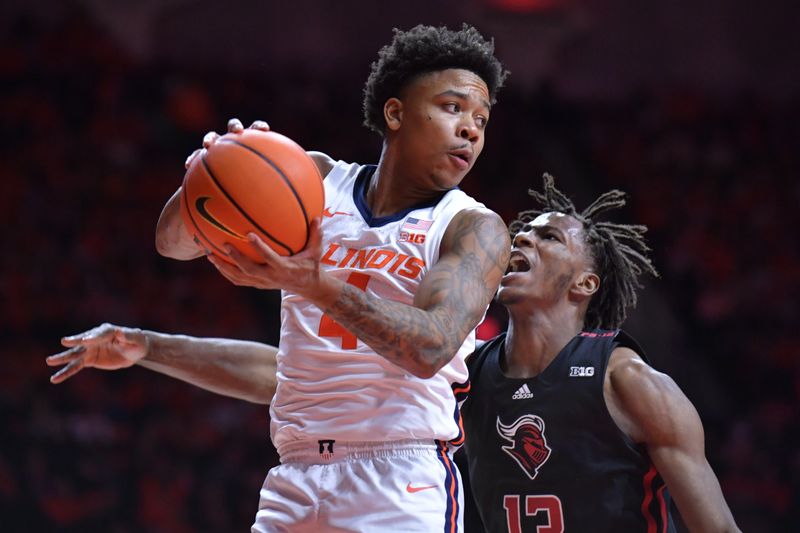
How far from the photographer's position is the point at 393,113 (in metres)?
3.19

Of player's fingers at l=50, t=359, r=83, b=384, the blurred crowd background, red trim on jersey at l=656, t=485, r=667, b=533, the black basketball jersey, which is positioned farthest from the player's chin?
the blurred crowd background

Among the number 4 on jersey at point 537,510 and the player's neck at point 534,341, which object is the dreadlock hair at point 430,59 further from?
the number 4 on jersey at point 537,510

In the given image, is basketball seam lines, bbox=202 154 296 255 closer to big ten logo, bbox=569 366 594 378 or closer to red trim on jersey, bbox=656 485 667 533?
big ten logo, bbox=569 366 594 378

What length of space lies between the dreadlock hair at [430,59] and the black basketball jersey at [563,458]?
1.18m

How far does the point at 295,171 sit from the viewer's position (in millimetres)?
2445

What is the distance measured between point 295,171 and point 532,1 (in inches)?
455

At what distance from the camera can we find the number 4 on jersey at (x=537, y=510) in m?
3.72

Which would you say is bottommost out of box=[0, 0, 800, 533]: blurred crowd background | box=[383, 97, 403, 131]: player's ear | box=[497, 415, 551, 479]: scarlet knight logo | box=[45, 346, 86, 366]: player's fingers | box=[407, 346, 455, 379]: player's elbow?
box=[407, 346, 455, 379]: player's elbow

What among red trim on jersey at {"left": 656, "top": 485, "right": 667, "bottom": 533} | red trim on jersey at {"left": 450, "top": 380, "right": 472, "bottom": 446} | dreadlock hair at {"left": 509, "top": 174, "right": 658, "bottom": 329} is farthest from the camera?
dreadlock hair at {"left": 509, "top": 174, "right": 658, "bottom": 329}

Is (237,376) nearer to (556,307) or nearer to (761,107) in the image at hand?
(556,307)

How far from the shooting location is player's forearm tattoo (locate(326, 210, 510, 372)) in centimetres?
241

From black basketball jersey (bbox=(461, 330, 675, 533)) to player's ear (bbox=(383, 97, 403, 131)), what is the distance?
4.21 ft

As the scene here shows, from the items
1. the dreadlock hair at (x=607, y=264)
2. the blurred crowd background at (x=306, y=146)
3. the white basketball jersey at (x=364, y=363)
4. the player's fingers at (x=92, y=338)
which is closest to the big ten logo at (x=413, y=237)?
the white basketball jersey at (x=364, y=363)

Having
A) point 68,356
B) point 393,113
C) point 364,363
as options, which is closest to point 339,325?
point 364,363
